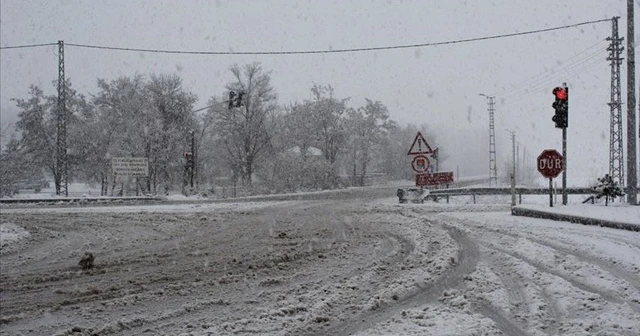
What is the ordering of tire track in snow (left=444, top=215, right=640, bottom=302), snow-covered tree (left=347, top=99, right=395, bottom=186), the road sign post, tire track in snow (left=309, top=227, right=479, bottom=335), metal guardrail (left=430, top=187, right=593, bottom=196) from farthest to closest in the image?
snow-covered tree (left=347, top=99, right=395, bottom=186) → metal guardrail (left=430, top=187, right=593, bottom=196) → the road sign post → tire track in snow (left=444, top=215, right=640, bottom=302) → tire track in snow (left=309, top=227, right=479, bottom=335)

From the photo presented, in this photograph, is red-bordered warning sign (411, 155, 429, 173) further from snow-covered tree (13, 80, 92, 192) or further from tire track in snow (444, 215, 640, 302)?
snow-covered tree (13, 80, 92, 192)

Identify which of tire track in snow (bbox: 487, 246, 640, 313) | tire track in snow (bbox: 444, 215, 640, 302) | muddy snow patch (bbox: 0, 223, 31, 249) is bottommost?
muddy snow patch (bbox: 0, 223, 31, 249)

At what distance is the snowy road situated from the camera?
5.38 m

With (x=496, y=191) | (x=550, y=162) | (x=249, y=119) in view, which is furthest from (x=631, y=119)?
(x=249, y=119)

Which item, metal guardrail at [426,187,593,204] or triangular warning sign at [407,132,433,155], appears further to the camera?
metal guardrail at [426,187,593,204]

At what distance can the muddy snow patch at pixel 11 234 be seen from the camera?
12723 millimetres

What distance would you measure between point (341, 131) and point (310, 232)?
180ft

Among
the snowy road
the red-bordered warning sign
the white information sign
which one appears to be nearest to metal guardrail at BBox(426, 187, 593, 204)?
the red-bordered warning sign

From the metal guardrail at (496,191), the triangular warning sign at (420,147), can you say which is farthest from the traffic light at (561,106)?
the metal guardrail at (496,191)

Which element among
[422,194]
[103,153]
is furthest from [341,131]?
[422,194]

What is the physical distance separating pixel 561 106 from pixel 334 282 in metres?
12.8

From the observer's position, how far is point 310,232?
1326 cm

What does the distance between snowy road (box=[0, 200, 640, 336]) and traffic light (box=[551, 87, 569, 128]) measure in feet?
16.0

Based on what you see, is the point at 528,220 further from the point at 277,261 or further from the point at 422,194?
the point at 422,194
